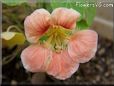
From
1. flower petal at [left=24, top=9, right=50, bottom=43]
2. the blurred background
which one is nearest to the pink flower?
flower petal at [left=24, top=9, right=50, bottom=43]

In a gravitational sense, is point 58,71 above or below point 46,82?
above

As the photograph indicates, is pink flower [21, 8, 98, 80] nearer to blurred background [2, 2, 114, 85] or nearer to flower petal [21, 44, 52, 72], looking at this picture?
flower petal [21, 44, 52, 72]

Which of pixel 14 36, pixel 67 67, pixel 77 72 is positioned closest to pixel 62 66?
pixel 67 67

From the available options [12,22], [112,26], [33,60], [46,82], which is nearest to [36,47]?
[33,60]

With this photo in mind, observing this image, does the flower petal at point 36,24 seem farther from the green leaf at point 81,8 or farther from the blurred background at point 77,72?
the blurred background at point 77,72

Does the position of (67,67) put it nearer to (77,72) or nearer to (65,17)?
(65,17)

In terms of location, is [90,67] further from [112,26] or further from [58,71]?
[58,71]
